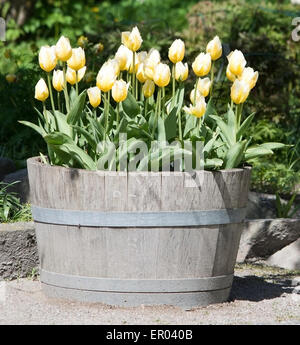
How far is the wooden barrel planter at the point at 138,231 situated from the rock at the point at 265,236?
1272mm

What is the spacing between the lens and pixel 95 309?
3.37 metres

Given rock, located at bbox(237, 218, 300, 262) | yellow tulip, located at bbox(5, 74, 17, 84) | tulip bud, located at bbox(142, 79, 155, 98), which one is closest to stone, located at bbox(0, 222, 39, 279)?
tulip bud, located at bbox(142, 79, 155, 98)

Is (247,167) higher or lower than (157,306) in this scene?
higher

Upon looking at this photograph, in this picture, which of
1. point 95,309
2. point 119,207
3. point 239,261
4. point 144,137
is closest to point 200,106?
point 144,137

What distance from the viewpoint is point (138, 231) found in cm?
329

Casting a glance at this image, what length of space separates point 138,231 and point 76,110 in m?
0.65

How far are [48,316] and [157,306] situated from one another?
502 millimetres

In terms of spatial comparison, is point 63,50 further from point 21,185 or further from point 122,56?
point 21,185

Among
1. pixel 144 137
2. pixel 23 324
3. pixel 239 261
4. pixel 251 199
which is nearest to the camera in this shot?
pixel 23 324

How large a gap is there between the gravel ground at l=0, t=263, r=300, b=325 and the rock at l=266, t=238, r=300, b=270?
0.79 meters

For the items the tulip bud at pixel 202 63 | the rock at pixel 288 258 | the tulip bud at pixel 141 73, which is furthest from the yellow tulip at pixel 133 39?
the rock at pixel 288 258

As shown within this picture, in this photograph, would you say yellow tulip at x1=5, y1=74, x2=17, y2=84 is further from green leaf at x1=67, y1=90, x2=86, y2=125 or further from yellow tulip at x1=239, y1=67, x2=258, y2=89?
yellow tulip at x1=239, y1=67, x2=258, y2=89

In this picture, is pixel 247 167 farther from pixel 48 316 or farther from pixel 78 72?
pixel 48 316

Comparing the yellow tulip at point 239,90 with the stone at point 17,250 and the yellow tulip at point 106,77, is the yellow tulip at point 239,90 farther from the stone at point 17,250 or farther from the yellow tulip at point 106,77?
the stone at point 17,250
